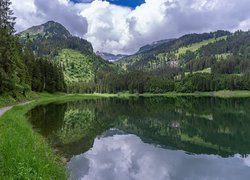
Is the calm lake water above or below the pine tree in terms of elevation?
below

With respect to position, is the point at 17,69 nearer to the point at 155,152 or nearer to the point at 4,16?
the point at 4,16

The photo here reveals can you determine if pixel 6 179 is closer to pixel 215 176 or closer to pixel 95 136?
pixel 215 176

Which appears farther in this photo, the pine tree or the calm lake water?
the pine tree

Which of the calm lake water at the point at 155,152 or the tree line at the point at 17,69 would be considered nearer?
the calm lake water at the point at 155,152

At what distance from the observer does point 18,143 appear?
2264 cm

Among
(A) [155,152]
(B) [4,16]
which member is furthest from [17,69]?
(A) [155,152]

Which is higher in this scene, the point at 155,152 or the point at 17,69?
the point at 17,69

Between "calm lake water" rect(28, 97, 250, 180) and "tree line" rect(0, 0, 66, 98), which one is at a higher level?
"tree line" rect(0, 0, 66, 98)

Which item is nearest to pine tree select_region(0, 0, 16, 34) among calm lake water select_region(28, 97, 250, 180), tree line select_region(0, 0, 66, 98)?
tree line select_region(0, 0, 66, 98)

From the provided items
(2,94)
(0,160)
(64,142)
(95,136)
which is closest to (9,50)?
(2,94)

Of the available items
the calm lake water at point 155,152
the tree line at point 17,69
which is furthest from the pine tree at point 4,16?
the calm lake water at point 155,152

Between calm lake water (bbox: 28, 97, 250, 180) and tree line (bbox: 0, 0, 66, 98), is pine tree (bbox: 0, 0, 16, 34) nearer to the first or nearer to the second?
tree line (bbox: 0, 0, 66, 98)

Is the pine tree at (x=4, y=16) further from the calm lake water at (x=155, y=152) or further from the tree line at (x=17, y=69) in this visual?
the calm lake water at (x=155, y=152)

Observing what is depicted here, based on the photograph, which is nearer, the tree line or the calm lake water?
the calm lake water
